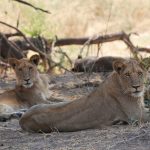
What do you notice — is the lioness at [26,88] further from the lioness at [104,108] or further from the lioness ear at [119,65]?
the lioness ear at [119,65]

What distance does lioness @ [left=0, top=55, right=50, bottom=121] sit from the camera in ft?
28.4

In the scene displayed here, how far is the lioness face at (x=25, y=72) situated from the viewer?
866cm

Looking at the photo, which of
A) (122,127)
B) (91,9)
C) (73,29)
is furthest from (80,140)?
(91,9)

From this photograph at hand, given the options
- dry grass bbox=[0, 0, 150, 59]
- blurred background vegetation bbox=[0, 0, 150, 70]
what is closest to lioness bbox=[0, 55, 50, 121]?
blurred background vegetation bbox=[0, 0, 150, 70]

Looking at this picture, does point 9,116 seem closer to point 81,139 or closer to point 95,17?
point 81,139

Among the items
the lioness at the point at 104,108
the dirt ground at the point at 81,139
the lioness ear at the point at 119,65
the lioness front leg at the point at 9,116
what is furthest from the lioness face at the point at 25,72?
the lioness ear at the point at 119,65

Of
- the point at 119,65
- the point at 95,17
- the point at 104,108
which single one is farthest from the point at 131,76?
the point at 95,17

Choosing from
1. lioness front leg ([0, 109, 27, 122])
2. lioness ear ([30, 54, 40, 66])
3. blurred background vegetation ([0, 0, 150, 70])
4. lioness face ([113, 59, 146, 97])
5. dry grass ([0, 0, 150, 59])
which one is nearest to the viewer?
lioness face ([113, 59, 146, 97])

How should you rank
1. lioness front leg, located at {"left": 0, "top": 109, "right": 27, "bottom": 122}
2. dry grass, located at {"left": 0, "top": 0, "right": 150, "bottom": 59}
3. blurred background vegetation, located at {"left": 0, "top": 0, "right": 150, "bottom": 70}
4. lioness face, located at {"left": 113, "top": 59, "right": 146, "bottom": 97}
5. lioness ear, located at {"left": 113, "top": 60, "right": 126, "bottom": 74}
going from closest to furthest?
lioness face, located at {"left": 113, "top": 59, "right": 146, "bottom": 97}, lioness ear, located at {"left": 113, "top": 60, "right": 126, "bottom": 74}, lioness front leg, located at {"left": 0, "top": 109, "right": 27, "bottom": 122}, blurred background vegetation, located at {"left": 0, "top": 0, "right": 150, "bottom": 70}, dry grass, located at {"left": 0, "top": 0, "right": 150, "bottom": 59}

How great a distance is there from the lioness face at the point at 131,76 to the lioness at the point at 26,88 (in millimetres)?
2696

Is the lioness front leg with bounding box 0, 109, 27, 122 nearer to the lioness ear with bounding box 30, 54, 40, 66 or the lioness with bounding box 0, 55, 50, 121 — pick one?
the lioness with bounding box 0, 55, 50, 121

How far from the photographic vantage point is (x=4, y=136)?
20.4ft

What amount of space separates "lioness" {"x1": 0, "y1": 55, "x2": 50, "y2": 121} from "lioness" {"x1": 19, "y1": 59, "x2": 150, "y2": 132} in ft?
7.94

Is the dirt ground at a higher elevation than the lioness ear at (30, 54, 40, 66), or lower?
lower
